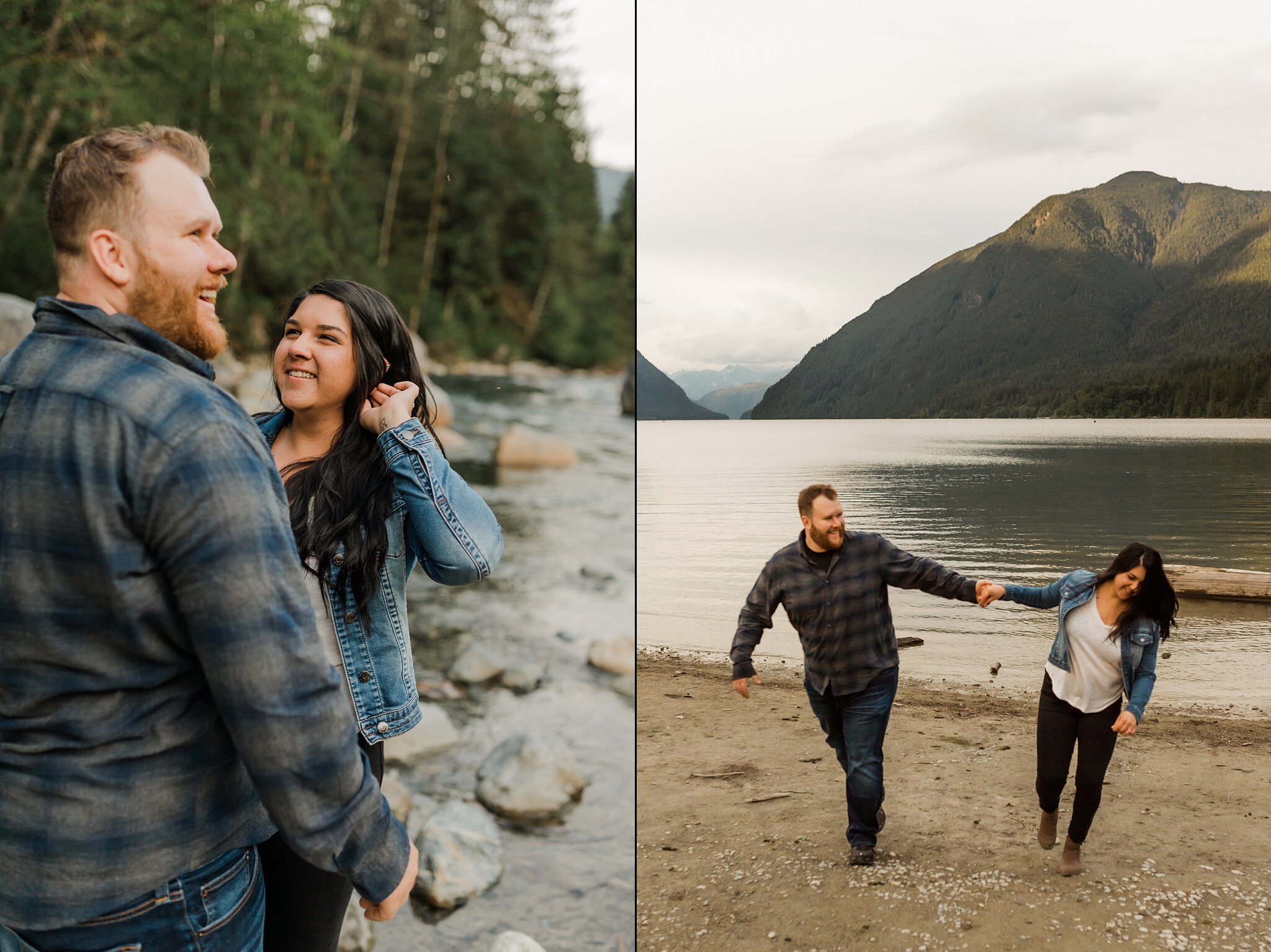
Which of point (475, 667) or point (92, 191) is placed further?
point (475, 667)

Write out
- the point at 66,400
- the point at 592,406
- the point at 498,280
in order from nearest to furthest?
the point at 66,400 < the point at 592,406 < the point at 498,280

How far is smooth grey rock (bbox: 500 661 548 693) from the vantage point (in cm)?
539

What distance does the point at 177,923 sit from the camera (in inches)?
35.4

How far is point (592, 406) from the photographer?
60.4ft

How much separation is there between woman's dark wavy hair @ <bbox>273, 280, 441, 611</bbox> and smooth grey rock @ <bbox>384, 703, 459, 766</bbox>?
3.02 metres

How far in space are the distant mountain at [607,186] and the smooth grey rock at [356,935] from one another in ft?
88.2

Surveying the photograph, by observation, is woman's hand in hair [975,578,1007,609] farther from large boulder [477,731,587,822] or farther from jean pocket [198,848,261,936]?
large boulder [477,731,587,822]

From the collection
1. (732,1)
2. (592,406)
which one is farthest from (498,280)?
(732,1)

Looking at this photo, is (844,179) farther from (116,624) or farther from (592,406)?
(592,406)

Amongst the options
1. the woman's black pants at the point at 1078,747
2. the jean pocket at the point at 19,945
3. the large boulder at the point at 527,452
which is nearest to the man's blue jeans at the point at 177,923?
the jean pocket at the point at 19,945

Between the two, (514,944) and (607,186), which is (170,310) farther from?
(607,186)

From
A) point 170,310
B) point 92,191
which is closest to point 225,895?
point 170,310

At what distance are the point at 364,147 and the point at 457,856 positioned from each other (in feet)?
73.7

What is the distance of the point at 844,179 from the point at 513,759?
277cm
